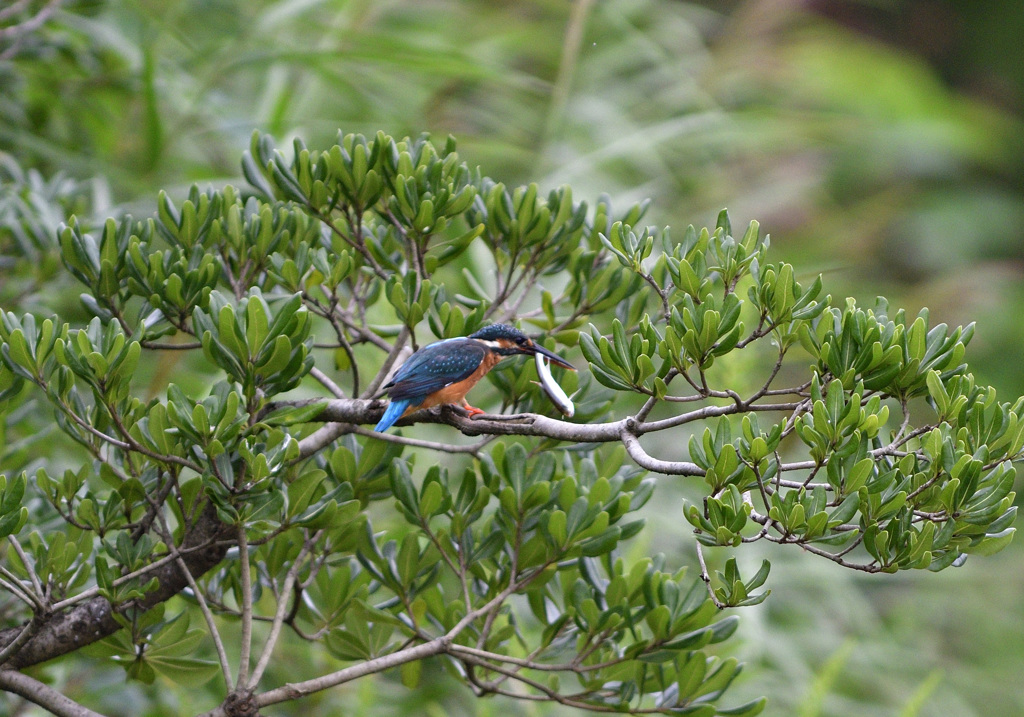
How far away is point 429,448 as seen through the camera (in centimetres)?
180

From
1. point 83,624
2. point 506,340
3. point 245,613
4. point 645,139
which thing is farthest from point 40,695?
point 645,139

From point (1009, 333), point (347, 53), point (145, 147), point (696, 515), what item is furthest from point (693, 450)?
point (1009, 333)

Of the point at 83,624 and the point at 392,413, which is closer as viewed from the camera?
the point at 392,413

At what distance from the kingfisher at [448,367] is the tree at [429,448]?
0.16 feet

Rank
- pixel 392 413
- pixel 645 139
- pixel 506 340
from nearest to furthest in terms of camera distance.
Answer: pixel 392 413 < pixel 506 340 < pixel 645 139

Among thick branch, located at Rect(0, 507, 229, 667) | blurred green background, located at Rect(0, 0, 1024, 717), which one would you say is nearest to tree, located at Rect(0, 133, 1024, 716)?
thick branch, located at Rect(0, 507, 229, 667)

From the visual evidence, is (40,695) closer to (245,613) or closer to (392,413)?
(245,613)

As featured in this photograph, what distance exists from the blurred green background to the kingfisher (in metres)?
1.21

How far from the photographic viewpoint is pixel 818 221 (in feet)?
22.1

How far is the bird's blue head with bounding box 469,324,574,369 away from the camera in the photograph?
1739mm

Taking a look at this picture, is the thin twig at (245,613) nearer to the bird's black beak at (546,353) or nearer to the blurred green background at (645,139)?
the bird's black beak at (546,353)

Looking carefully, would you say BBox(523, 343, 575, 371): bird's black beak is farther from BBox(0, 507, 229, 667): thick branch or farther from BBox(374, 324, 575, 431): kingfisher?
BBox(0, 507, 229, 667): thick branch

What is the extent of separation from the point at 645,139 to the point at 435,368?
2.99 meters

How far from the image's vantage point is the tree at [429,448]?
4.71ft
